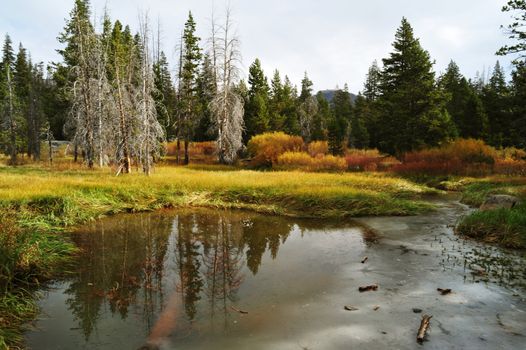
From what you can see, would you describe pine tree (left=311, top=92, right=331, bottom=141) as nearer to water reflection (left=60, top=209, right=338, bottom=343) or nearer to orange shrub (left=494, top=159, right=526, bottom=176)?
orange shrub (left=494, top=159, right=526, bottom=176)

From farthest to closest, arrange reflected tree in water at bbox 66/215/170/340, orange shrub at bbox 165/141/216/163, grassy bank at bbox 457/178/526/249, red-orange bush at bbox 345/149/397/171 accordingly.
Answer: orange shrub at bbox 165/141/216/163 → red-orange bush at bbox 345/149/397/171 → grassy bank at bbox 457/178/526/249 → reflected tree in water at bbox 66/215/170/340

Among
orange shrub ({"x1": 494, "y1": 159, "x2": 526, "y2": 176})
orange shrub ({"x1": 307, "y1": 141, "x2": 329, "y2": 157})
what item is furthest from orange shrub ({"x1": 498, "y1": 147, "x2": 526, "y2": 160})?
orange shrub ({"x1": 307, "y1": 141, "x2": 329, "y2": 157})

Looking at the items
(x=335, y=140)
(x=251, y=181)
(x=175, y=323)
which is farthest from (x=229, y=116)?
(x=175, y=323)

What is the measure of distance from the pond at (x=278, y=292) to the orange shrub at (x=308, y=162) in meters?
15.9

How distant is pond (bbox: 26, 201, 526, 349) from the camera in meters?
4.66

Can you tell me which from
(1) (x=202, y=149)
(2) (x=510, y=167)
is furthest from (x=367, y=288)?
(1) (x=202, y=149)

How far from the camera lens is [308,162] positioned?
27.6m

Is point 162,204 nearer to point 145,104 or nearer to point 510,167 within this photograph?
point 145,104

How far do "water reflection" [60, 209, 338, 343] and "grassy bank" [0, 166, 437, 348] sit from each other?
0.76m

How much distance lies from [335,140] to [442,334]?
2799 centimetres

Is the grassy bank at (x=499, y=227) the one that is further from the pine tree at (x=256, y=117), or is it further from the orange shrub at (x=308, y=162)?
the pine tree at (x=256, y=117)

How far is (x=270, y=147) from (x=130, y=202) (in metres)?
18.1

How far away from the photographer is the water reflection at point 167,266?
5383 mm

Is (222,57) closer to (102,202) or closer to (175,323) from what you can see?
(102,202)
